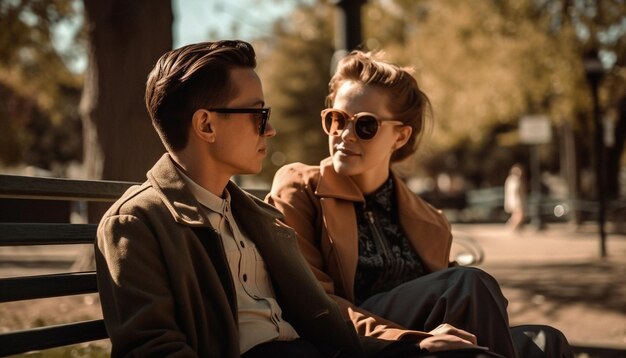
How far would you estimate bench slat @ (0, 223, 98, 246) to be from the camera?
2.45 m

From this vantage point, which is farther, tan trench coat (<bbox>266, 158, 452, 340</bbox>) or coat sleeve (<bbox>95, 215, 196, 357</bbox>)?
tan trench coat (<bbox>266, 158, 452, 340</bbox>)

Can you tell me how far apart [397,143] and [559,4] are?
1755 cm

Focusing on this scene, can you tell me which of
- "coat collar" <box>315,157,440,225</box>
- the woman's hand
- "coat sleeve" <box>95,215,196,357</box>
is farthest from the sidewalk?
"coat sleeve" <box>95,215,196,357</box>

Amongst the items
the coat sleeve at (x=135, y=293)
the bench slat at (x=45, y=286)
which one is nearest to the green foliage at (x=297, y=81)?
the bench slat at (x=45, y=286)

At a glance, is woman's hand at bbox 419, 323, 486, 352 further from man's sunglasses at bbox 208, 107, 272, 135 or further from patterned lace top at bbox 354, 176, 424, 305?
man's sunglasses at bbox 208, 107, 272, 135

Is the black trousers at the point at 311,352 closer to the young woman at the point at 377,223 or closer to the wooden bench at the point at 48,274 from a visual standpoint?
the young woman at the point at 377,223

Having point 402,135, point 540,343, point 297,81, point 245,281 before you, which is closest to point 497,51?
point 297,81

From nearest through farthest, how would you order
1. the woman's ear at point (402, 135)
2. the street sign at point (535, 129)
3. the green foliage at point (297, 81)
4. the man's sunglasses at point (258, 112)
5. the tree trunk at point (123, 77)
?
1. the man's sunglasses at point (258, 112)
2. the woman's ear at point (402, 135)
3. the tree trunk at point (123, 77)
4. the street sign at point (535, 129)
5. the green foliage at point (297, 81)

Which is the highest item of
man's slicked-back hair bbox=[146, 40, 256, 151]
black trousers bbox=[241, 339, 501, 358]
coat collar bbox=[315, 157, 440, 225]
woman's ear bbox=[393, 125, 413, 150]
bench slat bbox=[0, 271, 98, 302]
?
man's slicked-back hair bbox=[146, 40, 256, 151]

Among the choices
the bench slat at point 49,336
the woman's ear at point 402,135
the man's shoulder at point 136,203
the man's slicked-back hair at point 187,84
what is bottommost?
the bench slat at point 49,336

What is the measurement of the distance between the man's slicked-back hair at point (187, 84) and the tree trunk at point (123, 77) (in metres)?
4.25

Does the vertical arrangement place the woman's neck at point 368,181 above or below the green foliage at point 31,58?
below

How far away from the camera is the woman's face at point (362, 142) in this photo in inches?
137

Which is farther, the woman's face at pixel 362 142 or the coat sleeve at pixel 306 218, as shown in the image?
the woman's face at pixel 362 142
